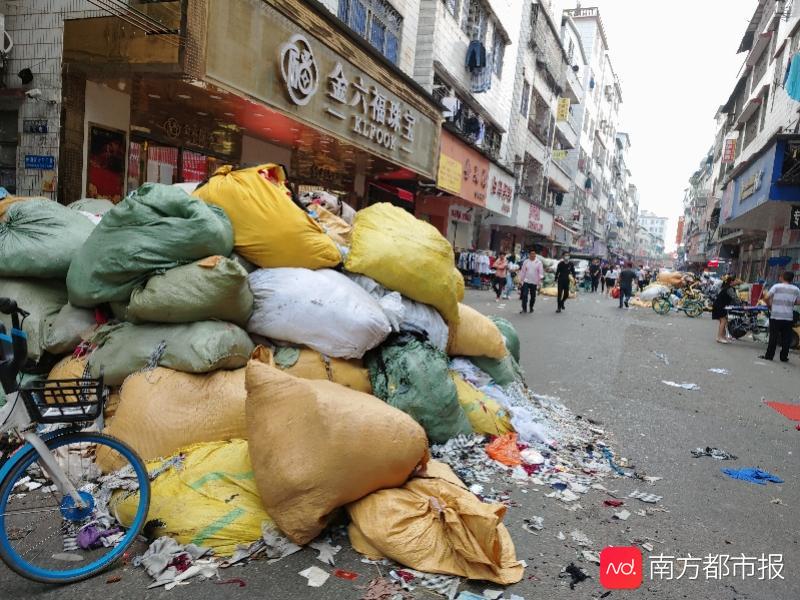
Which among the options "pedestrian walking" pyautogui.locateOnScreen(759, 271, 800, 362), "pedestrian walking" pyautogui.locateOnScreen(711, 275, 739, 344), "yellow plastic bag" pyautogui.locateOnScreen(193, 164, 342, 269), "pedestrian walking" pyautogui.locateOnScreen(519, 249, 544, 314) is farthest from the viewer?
"pedestrian walking" pyautogui.locateOnScreen(519, 249, 544, 314)

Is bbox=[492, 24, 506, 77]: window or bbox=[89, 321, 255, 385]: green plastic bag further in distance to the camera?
bbox=[492, 24, 506, 77]: window

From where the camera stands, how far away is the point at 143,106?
7582 millimetres

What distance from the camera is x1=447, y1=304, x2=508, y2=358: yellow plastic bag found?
14.1 feet

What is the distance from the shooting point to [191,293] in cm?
300

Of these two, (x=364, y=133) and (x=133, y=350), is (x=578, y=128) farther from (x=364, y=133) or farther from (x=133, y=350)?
(x=133, y=350)

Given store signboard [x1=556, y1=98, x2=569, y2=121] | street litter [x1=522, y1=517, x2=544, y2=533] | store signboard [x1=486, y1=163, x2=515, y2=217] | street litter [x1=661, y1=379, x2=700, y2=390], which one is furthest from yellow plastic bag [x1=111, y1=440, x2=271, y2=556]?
store signboard [x1=556, y1=98, x2=569, y2=121]

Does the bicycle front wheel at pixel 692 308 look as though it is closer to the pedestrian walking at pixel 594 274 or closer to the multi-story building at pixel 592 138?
the pedestrian walking at pixel 594 274

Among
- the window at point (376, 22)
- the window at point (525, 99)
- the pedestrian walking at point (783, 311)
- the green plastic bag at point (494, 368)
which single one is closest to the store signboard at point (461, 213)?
the window at point (525, 99)

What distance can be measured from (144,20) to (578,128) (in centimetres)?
3894

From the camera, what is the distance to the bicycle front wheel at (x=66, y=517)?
2100 millimetres

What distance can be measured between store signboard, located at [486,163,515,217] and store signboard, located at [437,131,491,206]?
0.59 m

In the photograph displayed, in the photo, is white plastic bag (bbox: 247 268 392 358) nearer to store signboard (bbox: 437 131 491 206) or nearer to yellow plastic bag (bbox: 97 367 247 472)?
yellow plastic bag (bbox: 97 367 247 472)

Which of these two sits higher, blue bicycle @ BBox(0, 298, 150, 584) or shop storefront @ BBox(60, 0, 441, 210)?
shop storefront @ BBox(60, 0, 441, 210)

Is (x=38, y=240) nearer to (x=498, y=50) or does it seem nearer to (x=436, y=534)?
(x=436, y=534)
